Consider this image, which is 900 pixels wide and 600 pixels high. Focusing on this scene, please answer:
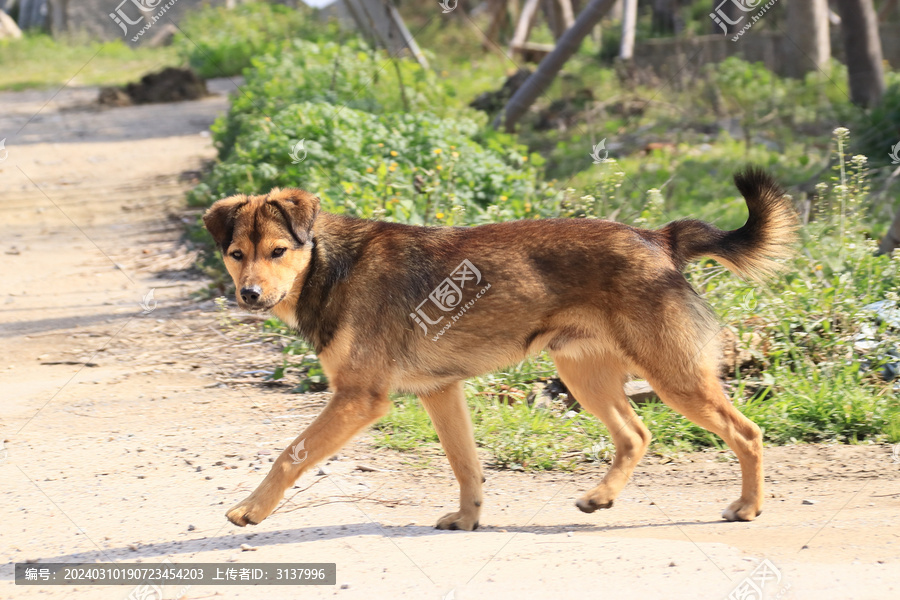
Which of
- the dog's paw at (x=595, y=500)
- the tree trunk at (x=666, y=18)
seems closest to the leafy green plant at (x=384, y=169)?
the dog's paw at (x=595, y=500)

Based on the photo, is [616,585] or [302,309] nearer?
[616,585]

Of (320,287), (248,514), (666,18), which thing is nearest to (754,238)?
(320,287)

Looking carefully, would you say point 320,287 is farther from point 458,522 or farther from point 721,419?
point 721,419

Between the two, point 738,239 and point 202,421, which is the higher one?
point 738,239

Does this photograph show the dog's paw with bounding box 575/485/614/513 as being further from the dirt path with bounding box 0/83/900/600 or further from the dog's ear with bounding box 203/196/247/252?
the dog's ear with bounding box 203/196/247/252

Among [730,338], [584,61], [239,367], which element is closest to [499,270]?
[730,338]

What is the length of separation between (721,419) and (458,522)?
55.3 inches

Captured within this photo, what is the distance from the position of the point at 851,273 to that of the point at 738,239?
263cm

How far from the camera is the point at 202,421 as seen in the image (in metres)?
6.26

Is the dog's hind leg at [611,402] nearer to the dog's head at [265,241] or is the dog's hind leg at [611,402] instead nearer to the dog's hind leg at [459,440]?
the dog's hind leg at [459,440]

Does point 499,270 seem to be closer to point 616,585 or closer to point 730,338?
point 616,585

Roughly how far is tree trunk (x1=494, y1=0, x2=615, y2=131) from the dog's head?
7.85m

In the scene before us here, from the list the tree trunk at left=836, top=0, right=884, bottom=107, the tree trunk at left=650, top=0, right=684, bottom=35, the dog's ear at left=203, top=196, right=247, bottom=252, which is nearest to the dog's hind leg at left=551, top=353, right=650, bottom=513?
the dog's ear at left=203, top=196, right=247, bottom=252

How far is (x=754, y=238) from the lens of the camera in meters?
4.73
